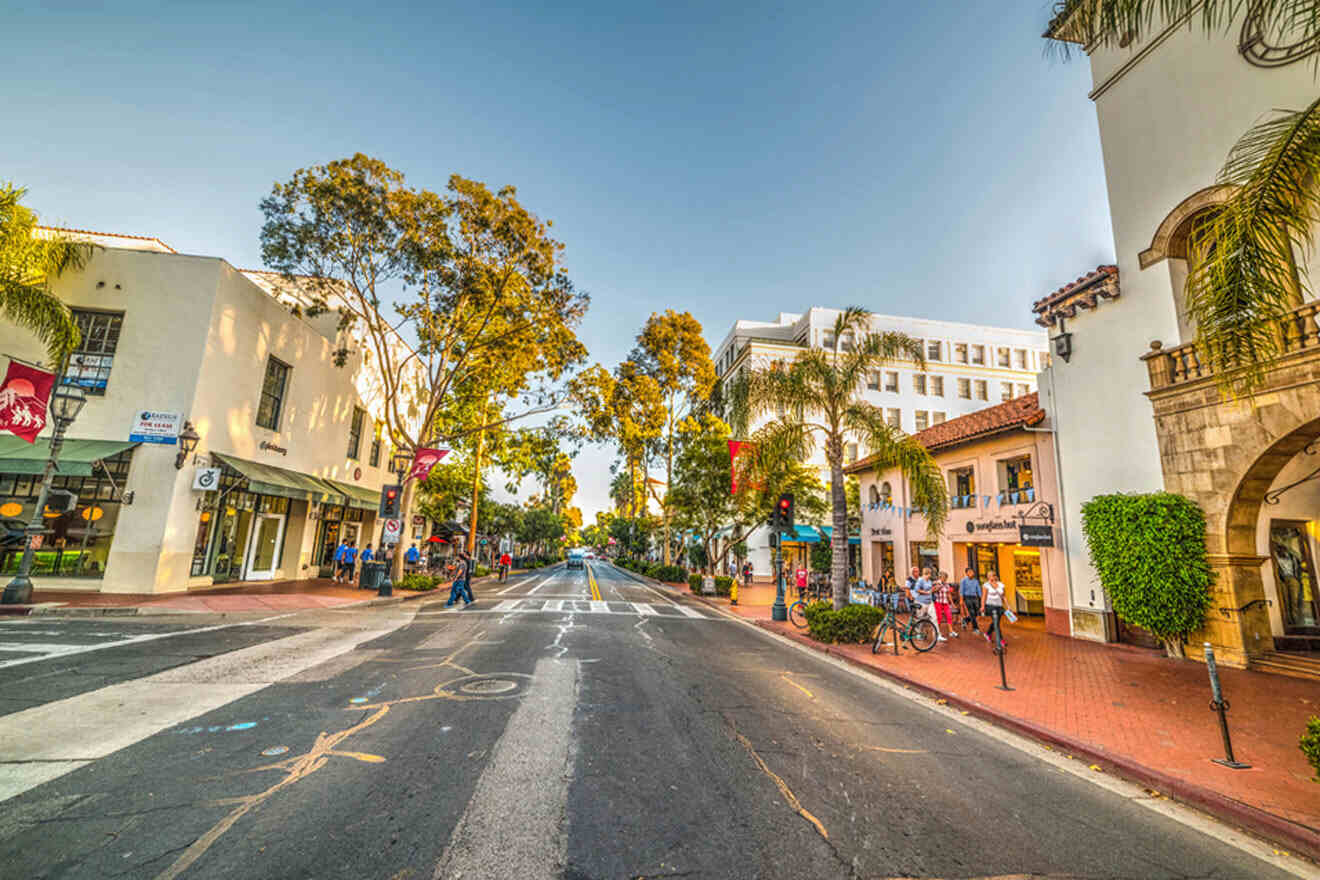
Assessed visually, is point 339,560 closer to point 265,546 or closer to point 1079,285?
point 265,546

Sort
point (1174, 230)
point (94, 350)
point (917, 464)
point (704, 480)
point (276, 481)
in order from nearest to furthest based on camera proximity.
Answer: point (1174, 230) → point (917, 464) → point (94, 350) → point (276, 481) → point (704, 480)

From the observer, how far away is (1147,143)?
13273 millimetres

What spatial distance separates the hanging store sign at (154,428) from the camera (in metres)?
15.0

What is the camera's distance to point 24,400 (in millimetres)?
13344

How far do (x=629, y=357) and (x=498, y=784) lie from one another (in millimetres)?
28592

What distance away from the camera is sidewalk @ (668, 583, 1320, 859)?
4820mm

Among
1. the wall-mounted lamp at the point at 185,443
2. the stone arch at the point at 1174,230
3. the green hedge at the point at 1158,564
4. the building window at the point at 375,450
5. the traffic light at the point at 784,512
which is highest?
the stone arch at the point at 1174,230

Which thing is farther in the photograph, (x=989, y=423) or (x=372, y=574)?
(x=372, y=574)

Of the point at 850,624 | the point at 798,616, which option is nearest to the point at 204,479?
the point at 850,624

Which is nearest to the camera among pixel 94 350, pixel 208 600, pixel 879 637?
pixel 879 637

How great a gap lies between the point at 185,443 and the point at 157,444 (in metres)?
0.71

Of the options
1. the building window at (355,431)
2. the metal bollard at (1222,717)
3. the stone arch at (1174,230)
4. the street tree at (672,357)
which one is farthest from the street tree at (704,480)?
the metal bollard at (1222,717)

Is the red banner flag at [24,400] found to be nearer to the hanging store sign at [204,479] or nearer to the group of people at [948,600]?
the hanging store sign at [204,479]

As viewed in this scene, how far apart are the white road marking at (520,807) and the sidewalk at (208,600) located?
38.1 feet
